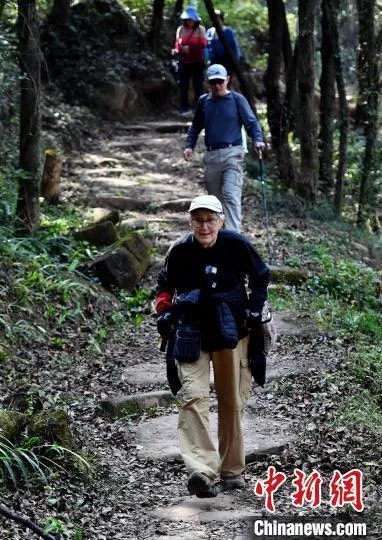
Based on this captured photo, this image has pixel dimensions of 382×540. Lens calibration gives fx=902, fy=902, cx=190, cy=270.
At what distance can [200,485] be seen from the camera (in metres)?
5.60

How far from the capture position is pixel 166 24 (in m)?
25.0

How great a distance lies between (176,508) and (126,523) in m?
0.34

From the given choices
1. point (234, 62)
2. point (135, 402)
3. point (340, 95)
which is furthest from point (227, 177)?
point (234, 62)

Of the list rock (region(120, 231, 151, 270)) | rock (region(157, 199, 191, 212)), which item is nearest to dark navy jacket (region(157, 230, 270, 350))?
rock (region(120, 231, 151, 270))

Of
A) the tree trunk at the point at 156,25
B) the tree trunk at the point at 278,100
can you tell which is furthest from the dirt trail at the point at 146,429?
the tree trunk at the point at 156,25

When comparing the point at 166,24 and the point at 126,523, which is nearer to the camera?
the point at 126,523

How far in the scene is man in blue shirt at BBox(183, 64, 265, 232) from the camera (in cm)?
1018

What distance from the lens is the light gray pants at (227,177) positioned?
10.4 m

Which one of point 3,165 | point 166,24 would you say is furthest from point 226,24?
point 3,165

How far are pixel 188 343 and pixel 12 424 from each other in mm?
1338

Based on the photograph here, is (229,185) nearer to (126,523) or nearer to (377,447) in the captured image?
(377,447)

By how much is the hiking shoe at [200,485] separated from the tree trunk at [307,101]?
1013cm

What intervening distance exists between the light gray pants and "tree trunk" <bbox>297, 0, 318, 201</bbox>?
475 cm

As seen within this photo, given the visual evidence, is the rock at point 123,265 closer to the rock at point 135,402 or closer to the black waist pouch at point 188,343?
the rock at point 135,402
